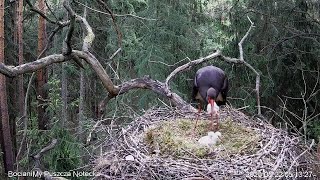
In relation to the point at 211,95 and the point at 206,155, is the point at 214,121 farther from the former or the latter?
the point at 206,155

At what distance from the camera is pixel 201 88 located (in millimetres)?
5055

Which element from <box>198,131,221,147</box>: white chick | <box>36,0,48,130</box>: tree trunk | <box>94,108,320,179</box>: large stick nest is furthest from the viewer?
<box>36,0,48,130</box>: tree trunk

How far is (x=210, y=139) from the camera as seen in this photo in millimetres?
4328

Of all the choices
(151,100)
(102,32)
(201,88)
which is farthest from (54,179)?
(102,32)

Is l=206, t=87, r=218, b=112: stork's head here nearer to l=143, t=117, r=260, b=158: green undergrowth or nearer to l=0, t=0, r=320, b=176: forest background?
l=143, t=117, r=260, b=158: green undergrowth

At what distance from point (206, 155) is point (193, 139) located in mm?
492

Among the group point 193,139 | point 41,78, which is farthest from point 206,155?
point 41,78

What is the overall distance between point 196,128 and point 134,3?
21.9ft

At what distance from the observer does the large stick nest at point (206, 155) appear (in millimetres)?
3590

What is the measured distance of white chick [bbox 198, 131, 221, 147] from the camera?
4.28 m

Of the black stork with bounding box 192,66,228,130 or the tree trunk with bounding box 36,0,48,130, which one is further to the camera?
the tree trunk with bounding box 36,0,48,130

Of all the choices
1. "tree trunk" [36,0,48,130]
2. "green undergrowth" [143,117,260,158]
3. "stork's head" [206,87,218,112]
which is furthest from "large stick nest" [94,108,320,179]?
"tree trunk" [36,0,48,130]

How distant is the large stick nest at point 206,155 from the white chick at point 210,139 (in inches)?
2.6

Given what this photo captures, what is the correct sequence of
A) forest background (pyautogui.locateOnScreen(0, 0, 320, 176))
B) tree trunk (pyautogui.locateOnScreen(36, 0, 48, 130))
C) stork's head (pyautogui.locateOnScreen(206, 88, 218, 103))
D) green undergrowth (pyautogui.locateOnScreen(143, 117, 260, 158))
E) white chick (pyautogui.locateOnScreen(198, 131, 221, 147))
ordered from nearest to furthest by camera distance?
1. green undergrowth (pyautogui.locateOnScreen(143, 117, 260, 158))
2. white chick (pyautogui.locateOnScreen(198, 131, 221, 147))
3. stork's head (pyautogui.locateOnScreen(206, 88, 218, 103))
4. forest background (pyautogui.locateOnScreen(0, 0, 320, 176))
5. tree trunk (pyautogui.locateOnScreen(36, 0, 48, 130))
